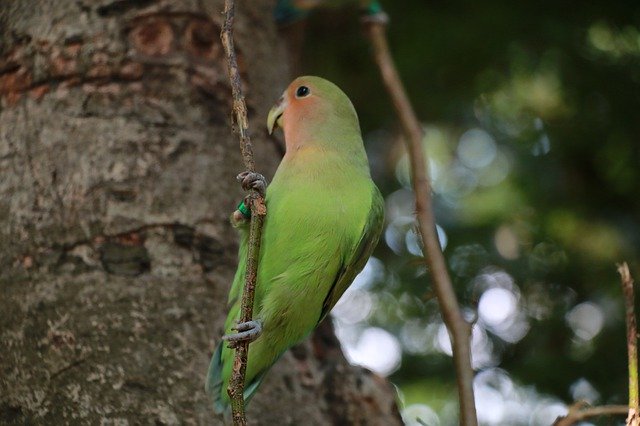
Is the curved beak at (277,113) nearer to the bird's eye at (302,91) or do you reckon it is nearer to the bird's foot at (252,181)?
the bird's eye at (302,91)

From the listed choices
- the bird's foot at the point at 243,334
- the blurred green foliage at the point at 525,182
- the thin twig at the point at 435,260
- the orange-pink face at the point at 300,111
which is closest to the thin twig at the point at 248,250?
the bird's foot at the point at 243,334

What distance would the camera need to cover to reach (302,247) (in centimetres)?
242

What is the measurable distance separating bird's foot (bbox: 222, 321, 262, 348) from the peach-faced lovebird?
0.16 ft

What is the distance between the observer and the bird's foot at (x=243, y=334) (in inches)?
82.6

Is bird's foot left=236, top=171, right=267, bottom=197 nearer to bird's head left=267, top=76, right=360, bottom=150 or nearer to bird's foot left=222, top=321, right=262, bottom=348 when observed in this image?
bird's foot left=222, top=321, right=262, bottom=348

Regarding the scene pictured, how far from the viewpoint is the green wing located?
8.17 ft

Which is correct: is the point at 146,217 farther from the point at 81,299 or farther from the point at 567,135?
the point at 567,135

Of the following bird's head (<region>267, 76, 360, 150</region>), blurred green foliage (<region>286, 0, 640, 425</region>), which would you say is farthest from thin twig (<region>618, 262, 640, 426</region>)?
blurred green foliage (<region>286, 0, 640, 425</region>)

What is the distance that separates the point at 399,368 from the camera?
4.85m

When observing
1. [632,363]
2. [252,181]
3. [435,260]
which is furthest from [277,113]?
[632,363]

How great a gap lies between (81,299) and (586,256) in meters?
2.86

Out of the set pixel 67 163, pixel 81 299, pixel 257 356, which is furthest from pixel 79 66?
pixel 257 356

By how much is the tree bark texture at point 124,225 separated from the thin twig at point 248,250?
72 cm

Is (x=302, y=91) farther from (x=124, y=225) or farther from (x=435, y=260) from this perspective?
(x=435, y=260)
